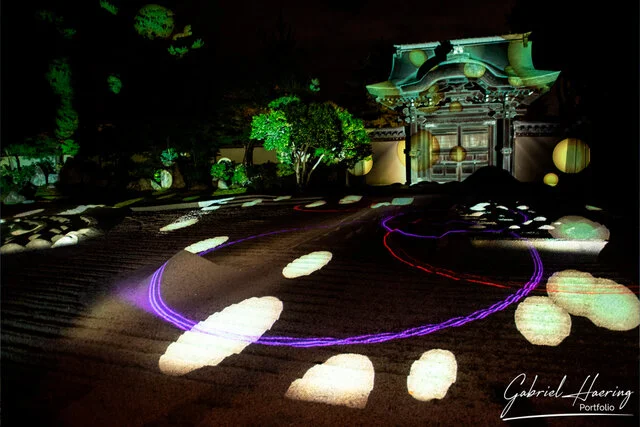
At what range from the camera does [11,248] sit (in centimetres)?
750

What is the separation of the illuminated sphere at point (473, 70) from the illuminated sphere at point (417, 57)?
291 centimetres

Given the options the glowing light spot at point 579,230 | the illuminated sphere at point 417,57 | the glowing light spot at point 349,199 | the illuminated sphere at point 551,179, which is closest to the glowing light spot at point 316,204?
the glowing light spot at point 349,199

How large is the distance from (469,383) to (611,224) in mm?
5617

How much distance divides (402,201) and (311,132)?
4.42m

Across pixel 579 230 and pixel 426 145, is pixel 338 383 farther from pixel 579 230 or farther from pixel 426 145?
pixel 426 145

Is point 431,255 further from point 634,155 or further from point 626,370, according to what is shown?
point 634,155

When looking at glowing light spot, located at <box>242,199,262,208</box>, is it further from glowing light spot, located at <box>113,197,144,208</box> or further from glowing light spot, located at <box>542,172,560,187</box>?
glowing light spot, located at <box>542,172,560,187</box>

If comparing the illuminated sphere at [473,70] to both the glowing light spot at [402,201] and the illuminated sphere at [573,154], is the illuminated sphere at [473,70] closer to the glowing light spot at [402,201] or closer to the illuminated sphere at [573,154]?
the illuminated sphere at [573,154]

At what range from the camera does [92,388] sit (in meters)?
3.14

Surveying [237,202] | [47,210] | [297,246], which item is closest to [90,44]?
[47,210]

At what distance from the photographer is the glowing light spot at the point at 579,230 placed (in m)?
6.05

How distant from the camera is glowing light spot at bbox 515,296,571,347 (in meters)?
3.37

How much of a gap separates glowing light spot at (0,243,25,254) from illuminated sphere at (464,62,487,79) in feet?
46.2

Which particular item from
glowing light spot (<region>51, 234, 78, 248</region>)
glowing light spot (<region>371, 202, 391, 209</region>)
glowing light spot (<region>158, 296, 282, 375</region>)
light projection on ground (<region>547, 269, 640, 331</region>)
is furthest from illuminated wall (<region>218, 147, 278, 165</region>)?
light projection on ground (<region>547, 269, 640, 331</region>)
